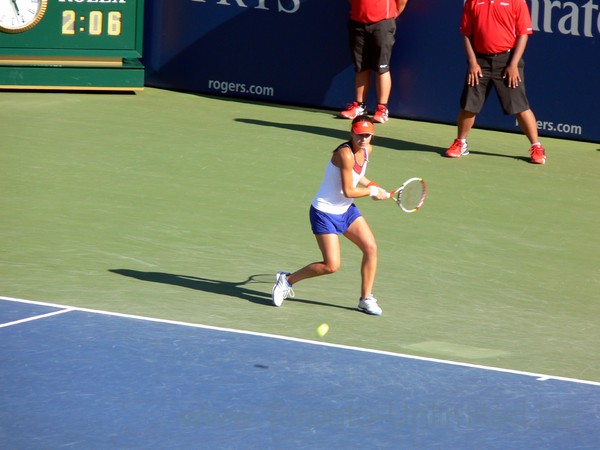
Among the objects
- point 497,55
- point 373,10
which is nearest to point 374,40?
point 373,10

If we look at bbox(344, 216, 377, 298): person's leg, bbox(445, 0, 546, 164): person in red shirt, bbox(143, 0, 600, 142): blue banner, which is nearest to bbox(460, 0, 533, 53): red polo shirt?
bbox(445, 0, 546, 164): person in red shirt

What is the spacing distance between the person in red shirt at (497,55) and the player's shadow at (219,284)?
16.7 ft

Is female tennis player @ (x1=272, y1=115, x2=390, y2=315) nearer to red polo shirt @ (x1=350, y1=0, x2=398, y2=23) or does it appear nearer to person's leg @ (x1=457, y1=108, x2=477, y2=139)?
person's leg @ (x1=457, y1=108, x2=477, y2=139)

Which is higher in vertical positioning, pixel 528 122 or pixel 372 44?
pixel 372 44

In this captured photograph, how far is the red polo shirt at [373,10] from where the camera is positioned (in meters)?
15.1

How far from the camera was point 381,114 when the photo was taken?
15562mm

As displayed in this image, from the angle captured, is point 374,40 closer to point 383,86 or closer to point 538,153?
point 383,86

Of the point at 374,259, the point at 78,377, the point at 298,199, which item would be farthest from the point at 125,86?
the point at 78,377

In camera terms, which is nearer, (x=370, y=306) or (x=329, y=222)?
(x=329, y=222)

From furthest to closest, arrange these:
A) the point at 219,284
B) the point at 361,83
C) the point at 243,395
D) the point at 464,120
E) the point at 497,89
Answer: the point at 361,83 → the point at 464,120 → the point at 497,89 → the point at 219,284 → the point at 243,395

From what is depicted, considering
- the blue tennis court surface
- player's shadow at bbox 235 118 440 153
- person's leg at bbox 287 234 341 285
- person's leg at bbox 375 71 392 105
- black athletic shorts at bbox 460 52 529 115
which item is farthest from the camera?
person's leg at bbox 375 71 392 105

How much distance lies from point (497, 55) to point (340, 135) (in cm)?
228

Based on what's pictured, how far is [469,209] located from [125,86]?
6.29 metres

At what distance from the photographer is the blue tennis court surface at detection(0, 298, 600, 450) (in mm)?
6621
